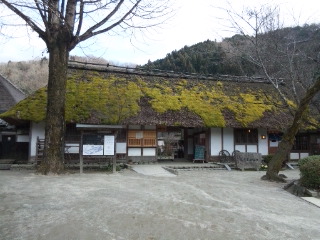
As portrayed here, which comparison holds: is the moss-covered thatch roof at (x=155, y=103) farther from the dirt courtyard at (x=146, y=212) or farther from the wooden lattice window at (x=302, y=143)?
the dirt courtyard at (x=146, y=212)

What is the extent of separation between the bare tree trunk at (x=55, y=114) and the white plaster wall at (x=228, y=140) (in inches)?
388

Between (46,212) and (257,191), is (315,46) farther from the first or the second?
(46,212)

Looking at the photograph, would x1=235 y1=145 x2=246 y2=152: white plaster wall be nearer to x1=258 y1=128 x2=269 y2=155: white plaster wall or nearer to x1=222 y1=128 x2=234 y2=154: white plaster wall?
x1=222 y1=128 x2=234 y2=154: white plaster wall

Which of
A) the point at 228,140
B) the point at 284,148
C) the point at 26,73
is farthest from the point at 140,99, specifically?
the point at 26,73

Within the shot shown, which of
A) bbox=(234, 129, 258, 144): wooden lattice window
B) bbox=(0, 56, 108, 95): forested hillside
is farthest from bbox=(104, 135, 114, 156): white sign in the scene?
bbox=(0, 56, 108, 95): forested hillside

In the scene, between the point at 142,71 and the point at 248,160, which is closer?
the point at 248,160

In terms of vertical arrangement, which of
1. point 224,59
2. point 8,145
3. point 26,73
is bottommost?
point 8,145

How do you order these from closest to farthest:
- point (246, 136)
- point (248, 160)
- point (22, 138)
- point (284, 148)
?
point (284, 148) → point (248, 160) → point (22, 138) → point (246, 136)

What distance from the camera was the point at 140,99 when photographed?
16.8 meters

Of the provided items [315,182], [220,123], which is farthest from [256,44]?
[315,182]

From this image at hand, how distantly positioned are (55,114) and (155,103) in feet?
22.1

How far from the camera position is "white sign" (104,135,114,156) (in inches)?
479

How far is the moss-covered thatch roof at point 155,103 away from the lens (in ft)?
49.2

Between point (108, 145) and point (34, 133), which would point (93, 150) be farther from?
point (34, 133)
